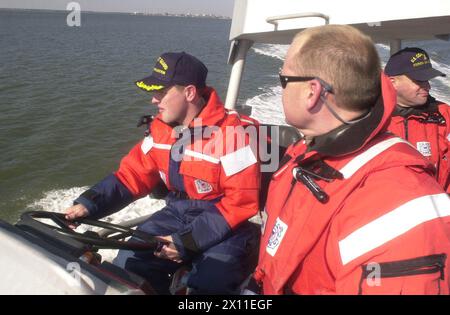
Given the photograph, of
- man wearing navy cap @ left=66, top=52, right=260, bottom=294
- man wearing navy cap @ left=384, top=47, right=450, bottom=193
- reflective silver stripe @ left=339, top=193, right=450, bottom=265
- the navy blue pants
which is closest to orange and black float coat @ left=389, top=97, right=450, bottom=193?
man wearing navy cap @ left=384, top=47, right=450, bottom=193

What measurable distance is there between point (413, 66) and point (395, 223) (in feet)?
6.30

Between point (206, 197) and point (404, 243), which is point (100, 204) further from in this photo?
point (404, 243)

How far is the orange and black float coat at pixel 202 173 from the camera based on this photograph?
2.11 meters

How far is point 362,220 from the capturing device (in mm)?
1099

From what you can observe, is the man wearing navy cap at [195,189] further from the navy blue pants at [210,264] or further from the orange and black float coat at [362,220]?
the orange and black float coat at [362,220]

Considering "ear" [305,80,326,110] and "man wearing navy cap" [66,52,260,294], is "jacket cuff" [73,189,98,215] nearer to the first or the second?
"man wearing navy cap" [66,52,260,294]

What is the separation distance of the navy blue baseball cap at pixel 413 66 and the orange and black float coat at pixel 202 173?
106 centimetres

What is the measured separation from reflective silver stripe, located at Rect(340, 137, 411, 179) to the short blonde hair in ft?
0.41

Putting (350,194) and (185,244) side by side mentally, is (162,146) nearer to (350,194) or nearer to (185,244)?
(185,244)

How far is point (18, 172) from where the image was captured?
729 cm

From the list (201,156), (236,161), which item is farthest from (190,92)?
(236,161)

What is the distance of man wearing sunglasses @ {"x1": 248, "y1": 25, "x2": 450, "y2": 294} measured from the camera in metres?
1.03

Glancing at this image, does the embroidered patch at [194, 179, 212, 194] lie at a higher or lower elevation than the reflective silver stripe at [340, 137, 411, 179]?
lower

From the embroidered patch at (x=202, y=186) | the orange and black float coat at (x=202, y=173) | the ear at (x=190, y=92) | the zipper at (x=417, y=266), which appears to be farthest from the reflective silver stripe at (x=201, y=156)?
the zipper at (x=417, y=266)
